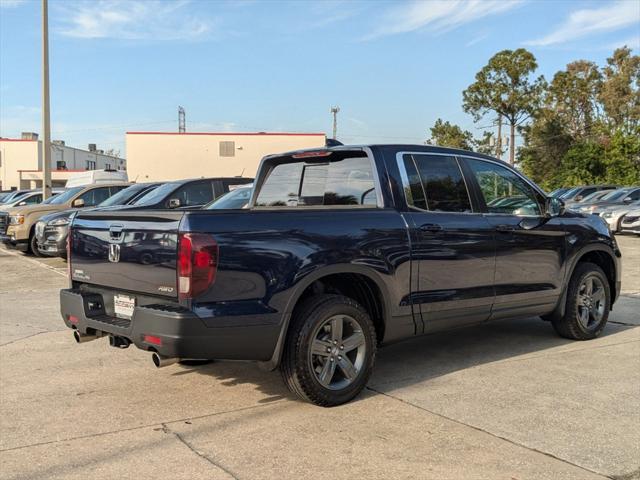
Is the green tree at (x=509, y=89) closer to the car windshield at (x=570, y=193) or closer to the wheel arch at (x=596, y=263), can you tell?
the car windshield at (x=570, y=193)

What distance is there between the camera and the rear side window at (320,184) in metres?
5.16

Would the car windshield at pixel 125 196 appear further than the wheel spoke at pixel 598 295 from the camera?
Yes

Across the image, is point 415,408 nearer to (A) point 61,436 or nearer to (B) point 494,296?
(B) point 494,296

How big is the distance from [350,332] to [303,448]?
108 centimetres

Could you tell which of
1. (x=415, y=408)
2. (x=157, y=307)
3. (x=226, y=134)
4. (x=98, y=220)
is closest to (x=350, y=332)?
(x=415, y=408)

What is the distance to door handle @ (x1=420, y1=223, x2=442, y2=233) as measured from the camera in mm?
5004

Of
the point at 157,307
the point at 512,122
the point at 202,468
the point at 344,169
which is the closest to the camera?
the point at 202,468

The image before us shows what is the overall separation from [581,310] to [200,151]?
44707 mm

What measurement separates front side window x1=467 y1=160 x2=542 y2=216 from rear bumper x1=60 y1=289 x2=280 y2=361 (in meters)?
2.52

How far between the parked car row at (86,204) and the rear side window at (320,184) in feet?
14.8

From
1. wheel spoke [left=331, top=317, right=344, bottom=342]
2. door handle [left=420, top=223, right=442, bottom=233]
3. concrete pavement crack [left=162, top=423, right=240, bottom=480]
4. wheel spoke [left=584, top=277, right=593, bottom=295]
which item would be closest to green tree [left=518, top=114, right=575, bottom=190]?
wheel spoke [left=584, top=277, right=593, bottom=295]

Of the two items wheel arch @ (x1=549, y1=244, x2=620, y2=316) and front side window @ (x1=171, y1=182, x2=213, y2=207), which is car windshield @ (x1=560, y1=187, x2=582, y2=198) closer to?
front side window @ (x1=171, y1=182, x2=213, y2=207)

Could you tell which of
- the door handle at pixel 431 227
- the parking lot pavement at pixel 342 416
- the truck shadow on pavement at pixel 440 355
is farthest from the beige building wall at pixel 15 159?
the door handle at pixel 431 227

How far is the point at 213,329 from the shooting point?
3998 mm
